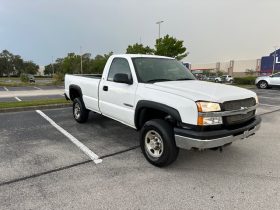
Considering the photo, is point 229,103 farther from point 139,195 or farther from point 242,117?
point 139,195

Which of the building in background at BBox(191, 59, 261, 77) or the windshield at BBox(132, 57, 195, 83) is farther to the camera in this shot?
the building in background at BBox(191, 59, 261, 77)

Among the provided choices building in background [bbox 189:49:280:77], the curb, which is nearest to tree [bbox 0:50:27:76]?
building in background [bbox 189:49:280:77]

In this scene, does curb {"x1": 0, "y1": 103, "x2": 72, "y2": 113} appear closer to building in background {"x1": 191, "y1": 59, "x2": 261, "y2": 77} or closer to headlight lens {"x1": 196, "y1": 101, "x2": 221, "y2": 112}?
headlight lens {"x1": 196, "y1": 101, "x2": 221, "y2": 112}

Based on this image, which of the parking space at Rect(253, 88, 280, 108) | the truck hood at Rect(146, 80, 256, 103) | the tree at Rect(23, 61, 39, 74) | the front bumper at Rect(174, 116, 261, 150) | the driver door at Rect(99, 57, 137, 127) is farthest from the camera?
the tree at Rect(23, 61, 39, 74)

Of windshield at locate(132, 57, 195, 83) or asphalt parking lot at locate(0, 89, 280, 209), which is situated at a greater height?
windshield at locate(132, 57, 195, 83)

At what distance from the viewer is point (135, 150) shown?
4879mm

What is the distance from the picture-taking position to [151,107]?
4.07 m

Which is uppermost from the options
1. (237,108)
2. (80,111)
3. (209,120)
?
(237,108)

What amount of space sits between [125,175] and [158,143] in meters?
0.77

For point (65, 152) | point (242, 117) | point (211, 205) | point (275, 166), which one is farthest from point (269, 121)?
point (65, 152)

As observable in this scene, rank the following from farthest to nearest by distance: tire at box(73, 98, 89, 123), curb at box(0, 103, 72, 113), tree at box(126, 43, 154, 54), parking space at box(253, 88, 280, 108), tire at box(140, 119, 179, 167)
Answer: tree at box(126, 43, 154, 54) < parking space at box(253, 88, 280, 108) < curb at box(0, 103, 72, 113) < tire at box(73, 98, 89, 123) < tire at box(140, 119, 179, 167)

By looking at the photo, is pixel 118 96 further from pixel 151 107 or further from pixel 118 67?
pixel 151 107

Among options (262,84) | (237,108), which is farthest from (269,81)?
(237,108)

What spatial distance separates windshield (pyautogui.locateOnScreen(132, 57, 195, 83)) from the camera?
460 cm
